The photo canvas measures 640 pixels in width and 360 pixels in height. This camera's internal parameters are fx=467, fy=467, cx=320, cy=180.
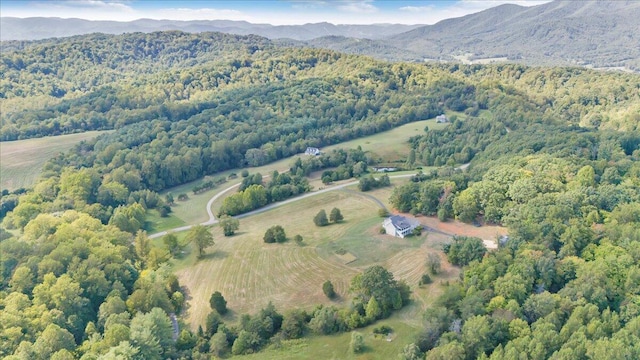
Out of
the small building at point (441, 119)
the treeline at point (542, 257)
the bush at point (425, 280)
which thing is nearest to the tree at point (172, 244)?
the bush at point (425, 280)

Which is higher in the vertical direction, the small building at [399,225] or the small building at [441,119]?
the small building at [441,119]

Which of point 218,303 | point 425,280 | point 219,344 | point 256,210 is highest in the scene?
point 425,280

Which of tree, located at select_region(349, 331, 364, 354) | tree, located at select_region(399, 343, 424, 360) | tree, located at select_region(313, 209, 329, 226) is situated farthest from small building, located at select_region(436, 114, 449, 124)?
tree, located at select_region(399, 343, 424, 360)

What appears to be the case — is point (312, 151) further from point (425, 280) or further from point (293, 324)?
point (293, 324)

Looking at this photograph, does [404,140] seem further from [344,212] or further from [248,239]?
[248,239]

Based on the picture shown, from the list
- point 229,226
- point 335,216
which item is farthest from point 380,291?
point 229,226

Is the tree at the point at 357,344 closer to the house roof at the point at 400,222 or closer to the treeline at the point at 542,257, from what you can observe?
the treeline at the point at 542,257

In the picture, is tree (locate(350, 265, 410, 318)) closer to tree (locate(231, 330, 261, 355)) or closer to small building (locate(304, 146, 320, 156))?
tree (locate(231, 330, 261, 355))
